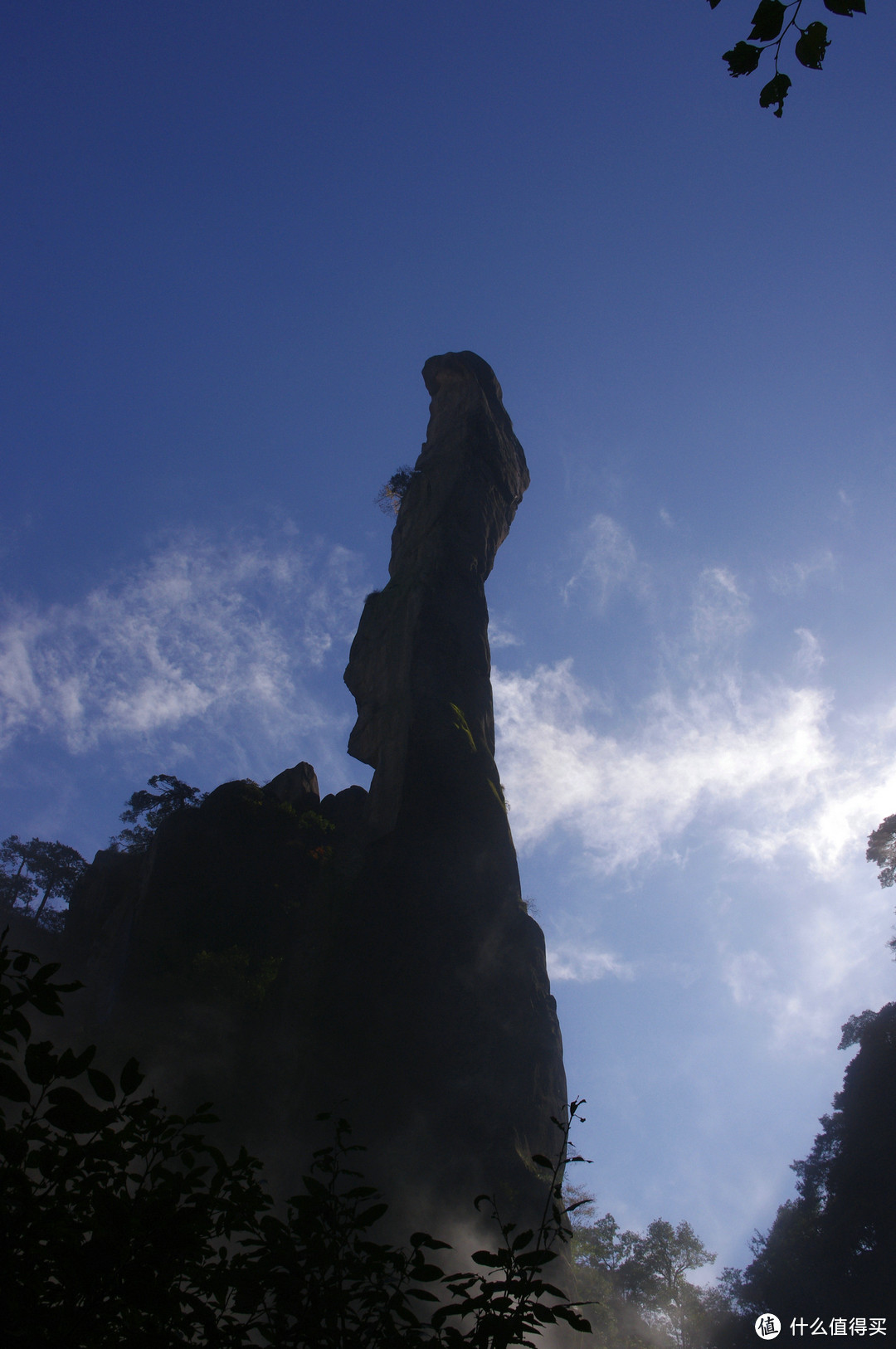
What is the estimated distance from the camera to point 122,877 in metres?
28.7

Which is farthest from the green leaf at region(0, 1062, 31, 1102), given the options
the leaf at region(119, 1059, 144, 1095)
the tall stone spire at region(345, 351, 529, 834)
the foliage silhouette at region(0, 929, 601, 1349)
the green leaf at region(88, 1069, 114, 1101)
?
the tall stone spire at region(345, 351, 529, 834)

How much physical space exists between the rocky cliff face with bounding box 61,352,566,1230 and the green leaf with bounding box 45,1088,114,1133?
24060 millimetres

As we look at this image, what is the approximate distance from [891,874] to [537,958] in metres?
18.0

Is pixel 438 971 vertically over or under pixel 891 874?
under

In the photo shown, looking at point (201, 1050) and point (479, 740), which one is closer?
point (201, 1050)

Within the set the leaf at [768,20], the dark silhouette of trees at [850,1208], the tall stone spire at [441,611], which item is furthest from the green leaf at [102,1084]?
the dark silhouette of trees at [850,1208]

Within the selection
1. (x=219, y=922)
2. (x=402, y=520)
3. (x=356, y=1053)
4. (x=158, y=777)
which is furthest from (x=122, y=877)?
(x=402, y=520)

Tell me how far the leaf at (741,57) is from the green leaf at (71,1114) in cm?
458

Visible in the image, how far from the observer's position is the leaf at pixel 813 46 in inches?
117

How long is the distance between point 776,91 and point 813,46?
19cm

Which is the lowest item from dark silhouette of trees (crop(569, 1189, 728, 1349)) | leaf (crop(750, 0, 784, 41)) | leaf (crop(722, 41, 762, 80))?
dark silhouette of trees (crop(569, 1189, 728, 1349))

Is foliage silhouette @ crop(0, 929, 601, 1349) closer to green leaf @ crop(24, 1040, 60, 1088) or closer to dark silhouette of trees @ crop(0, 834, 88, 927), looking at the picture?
green leaf @ crop(24, 1040, 60, 1088)

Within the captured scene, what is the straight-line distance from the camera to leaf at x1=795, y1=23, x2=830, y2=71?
2973 millimetres

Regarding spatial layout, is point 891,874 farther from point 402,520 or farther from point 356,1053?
point 402,520
